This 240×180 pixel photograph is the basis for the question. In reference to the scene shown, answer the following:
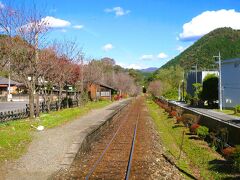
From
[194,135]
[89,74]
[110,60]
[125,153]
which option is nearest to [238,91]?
[89,74]

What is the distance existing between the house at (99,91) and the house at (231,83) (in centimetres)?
2768

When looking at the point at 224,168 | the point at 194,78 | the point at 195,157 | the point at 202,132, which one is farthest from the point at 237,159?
the point at 194,78

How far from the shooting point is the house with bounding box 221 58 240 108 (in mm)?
51656

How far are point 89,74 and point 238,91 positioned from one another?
74.7ft

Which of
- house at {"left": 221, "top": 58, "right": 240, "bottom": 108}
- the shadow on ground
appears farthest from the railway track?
house at {"left": 221, "top": 58, "right": 240, "bottom": 108}

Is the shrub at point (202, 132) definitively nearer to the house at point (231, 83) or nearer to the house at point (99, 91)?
the house at point (231, 83)

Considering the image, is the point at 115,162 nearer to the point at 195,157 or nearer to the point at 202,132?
the point at 195,157

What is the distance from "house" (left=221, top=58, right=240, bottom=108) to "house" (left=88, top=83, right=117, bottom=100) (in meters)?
27.7

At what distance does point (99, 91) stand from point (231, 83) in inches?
1402

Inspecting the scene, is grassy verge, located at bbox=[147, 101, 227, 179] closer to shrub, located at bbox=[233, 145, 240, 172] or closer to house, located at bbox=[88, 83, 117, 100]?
shrub, located at bbox=[233, 145, 240, 172]

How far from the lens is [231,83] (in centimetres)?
5341

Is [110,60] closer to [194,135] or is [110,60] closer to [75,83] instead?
[75,83]

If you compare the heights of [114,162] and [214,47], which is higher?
[214,47]

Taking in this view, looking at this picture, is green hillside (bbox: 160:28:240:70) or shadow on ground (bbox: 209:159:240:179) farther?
green hillside (bbox: 160:28:240:70)
